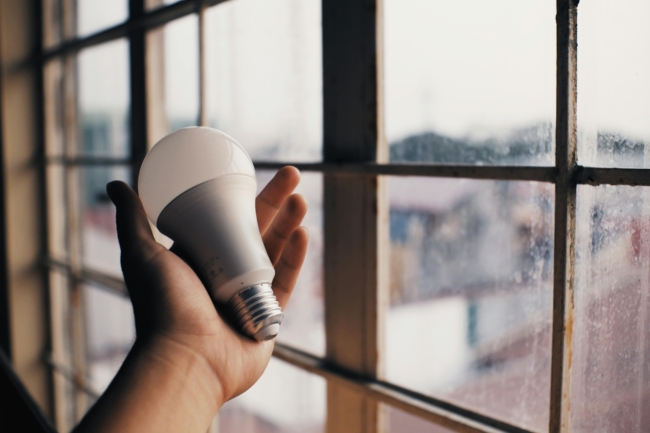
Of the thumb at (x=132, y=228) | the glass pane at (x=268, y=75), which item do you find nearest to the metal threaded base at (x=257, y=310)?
the thumb at (x=132, y=228)

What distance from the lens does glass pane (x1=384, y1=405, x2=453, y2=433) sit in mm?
730

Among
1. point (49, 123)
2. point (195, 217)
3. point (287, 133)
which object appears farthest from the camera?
point (49, 123)

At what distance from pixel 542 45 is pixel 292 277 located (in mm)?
396

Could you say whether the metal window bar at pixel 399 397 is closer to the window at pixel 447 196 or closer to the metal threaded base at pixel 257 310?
the window at pixel 447 196

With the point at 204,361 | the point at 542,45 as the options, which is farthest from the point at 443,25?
the point at 204,361

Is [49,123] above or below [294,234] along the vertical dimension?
above

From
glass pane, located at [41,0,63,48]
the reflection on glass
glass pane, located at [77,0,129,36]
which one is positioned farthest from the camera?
glass pane, located at [41,0,63,48]

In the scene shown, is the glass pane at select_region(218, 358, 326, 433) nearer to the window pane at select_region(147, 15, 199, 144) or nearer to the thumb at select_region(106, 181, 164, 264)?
the thumb at select_region(106, 181, 164, 264)

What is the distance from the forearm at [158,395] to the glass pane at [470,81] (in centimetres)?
39

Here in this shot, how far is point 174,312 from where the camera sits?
53 centimetres

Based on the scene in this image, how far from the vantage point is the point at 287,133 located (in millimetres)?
917

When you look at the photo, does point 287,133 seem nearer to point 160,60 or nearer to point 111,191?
point 111,191

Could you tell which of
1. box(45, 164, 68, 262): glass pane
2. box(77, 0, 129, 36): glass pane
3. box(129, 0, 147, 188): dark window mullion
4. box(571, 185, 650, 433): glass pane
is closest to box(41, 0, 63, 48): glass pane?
box(77, 0, 129, 36): glass pane

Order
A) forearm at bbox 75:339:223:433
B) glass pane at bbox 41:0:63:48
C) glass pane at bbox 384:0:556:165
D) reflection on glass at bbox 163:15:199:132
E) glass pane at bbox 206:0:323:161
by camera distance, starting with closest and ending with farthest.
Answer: forearm at bbox 75:339:223:433, glass pane at bbox 384:0:556:165, glass pane at bbox 206:0:323:161, reflection on glass at bbox 163:15:199:132, glass pane at bbox 41:0:63:48
